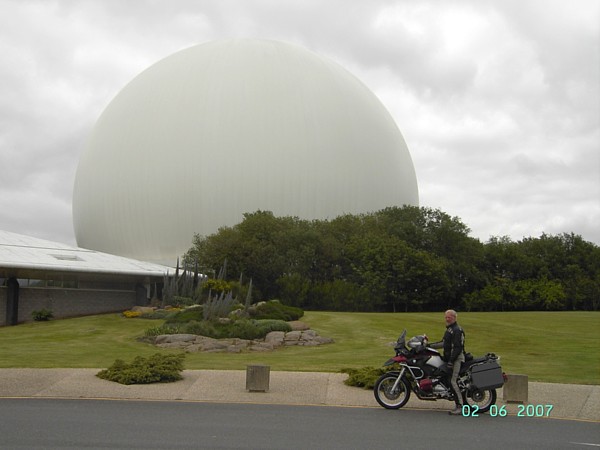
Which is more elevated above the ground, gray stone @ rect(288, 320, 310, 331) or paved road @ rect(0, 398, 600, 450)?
gray stone @ rect(288, 320, 310, 331)

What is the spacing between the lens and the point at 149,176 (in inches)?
2334

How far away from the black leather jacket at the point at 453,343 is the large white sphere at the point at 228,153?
4503 centimetres

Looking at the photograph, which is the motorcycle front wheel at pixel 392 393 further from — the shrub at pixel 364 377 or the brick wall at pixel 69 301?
the brick wall at pixel 69 301

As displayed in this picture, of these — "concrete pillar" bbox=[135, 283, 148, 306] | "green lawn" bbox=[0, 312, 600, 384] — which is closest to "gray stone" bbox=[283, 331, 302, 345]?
"green lawn" bbox=[0, 312, 600, 384]

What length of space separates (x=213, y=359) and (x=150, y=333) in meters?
5.96

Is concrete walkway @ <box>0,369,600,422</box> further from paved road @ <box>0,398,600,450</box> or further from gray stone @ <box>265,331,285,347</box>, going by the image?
gray stone @ <box>265,331,285,347</box>

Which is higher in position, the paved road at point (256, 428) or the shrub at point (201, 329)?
the shrub at point (201, 329)

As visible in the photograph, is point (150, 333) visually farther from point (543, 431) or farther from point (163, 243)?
point (163, 243)

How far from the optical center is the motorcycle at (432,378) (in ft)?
40.5

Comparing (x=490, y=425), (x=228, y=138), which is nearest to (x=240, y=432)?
(x=490, y=425)

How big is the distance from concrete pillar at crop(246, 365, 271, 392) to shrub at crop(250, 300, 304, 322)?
14.6 metres

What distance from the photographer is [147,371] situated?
14922mm

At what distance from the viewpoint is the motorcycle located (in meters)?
12.4

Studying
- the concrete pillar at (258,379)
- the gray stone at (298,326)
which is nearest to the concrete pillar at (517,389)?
the concrete pillar at (258,379)
